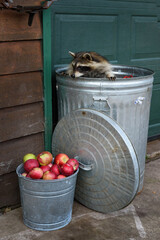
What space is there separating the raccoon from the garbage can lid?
1.28ft

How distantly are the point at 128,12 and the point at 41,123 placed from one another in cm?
188

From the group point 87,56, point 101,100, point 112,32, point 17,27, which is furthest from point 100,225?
point 112,32

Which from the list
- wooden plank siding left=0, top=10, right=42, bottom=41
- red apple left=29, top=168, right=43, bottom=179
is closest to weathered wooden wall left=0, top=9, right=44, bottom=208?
wooden plank siding left=0, top=10, right=42, bottom=41

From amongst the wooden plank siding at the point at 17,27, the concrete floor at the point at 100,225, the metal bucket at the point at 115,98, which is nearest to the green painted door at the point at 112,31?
the wooden plank siding at the point at 17,27

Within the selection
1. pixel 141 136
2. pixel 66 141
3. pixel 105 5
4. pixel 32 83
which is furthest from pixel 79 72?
pixel 105 5

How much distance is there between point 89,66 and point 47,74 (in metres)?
0.39

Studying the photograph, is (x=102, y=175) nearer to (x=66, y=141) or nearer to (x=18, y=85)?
(x=66, y=141)

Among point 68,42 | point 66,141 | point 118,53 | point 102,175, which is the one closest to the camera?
point 102,175

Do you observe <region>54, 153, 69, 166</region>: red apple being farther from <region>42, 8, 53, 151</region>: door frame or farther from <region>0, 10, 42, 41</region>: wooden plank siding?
<region>0, 10, 42, 41</region>: wooden plank siding

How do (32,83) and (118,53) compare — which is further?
(118,53)

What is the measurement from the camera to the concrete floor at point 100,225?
9.19 feet

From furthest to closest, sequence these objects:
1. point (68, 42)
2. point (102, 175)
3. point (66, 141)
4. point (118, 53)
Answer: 1. point (118, 53)
2. point (68, 42)
3. point (66, 141)
4. point (102, 175)

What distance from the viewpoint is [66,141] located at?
3.14 metres

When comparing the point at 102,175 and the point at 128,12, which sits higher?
the point at 128,12
